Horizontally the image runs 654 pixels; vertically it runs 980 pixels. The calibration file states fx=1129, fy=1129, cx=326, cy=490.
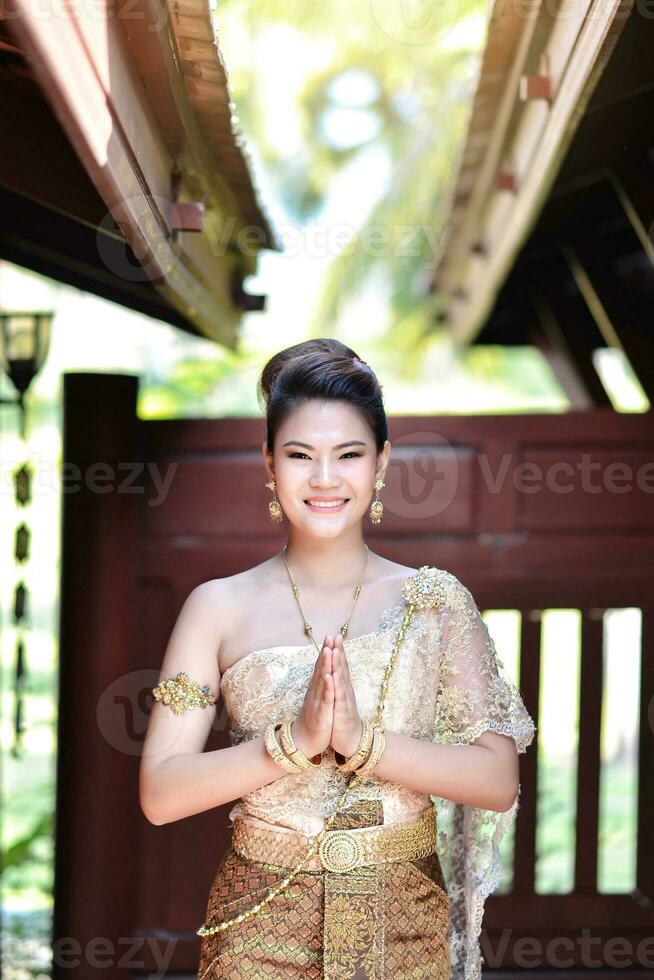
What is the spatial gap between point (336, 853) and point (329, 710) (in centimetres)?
40

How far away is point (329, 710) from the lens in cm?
192

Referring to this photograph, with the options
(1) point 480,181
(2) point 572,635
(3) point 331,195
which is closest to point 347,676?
(1) point 480,181

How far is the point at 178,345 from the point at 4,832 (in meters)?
8.20

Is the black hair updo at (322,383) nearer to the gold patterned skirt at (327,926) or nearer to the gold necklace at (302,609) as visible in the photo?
the gold necklace at (302,609)

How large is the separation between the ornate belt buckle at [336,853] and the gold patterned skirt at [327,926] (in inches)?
0.8

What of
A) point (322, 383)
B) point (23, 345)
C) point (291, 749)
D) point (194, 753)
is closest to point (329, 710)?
point (291, 749)

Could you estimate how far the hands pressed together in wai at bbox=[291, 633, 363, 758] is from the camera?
1.91m

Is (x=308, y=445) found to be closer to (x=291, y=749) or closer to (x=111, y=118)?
(x=291, y=749)

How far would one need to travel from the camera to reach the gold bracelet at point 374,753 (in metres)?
2.00

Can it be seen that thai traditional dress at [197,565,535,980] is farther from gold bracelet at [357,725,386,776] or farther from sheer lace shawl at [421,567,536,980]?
gold bracelet at [357,725,386,776]

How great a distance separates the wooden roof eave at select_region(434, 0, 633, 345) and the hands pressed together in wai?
1341 mm

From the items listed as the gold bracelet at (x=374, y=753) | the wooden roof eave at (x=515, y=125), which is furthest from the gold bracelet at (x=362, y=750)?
the wooden roof eave at (x=515, y=125)

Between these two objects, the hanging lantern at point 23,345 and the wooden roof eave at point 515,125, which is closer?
the wooden roof eave at point 515,125

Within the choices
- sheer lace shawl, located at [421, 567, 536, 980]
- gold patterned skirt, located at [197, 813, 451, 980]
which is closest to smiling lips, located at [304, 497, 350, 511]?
sheer lace shawl, located at [421, 567, 536, 980]
